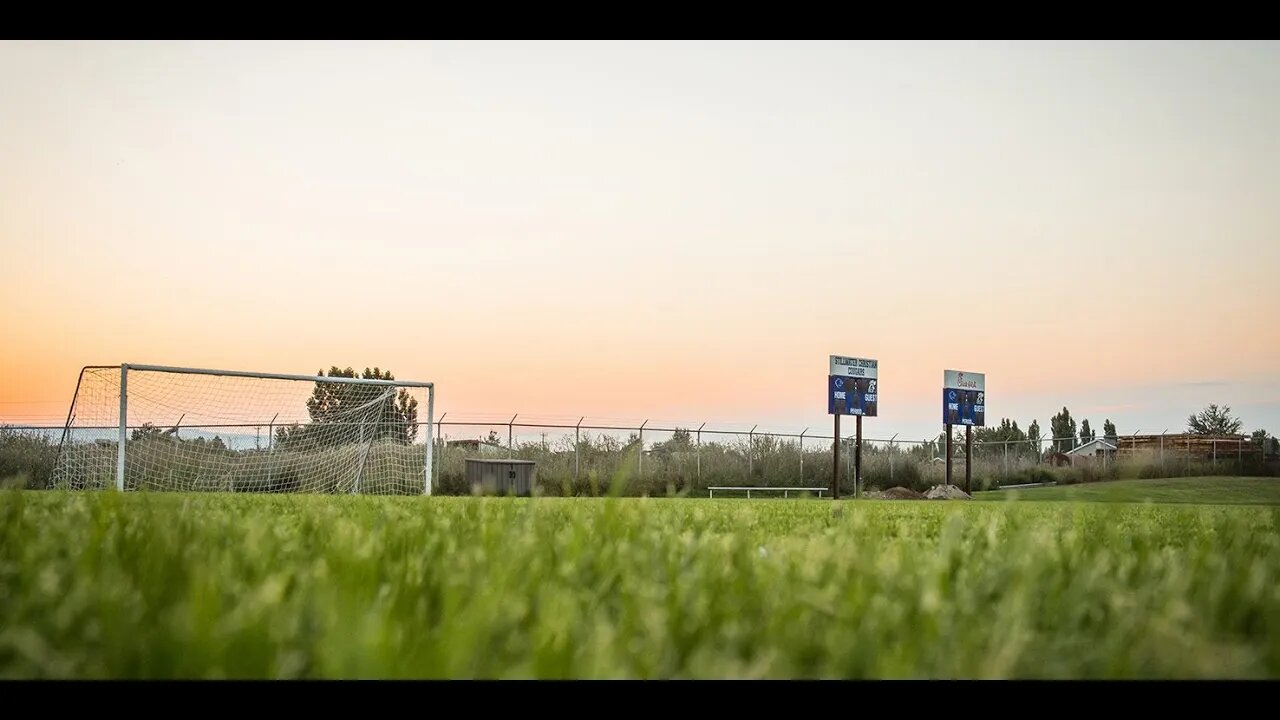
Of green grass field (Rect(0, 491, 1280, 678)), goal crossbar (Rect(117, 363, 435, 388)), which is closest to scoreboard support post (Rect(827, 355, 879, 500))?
goal crossbar (Rect(117, 363, 435, 388))

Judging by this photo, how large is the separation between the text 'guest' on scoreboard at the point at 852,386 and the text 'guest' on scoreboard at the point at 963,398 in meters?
3.76

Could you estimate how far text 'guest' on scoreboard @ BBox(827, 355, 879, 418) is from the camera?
2575 cm

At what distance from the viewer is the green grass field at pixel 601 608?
4.33 feet

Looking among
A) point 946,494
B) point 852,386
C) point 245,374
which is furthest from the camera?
point 946,494

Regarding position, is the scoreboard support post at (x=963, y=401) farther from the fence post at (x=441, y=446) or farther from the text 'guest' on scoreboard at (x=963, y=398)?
the fence post at (x=441, y=446)

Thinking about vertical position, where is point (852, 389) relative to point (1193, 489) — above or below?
above

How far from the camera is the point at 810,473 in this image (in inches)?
1181

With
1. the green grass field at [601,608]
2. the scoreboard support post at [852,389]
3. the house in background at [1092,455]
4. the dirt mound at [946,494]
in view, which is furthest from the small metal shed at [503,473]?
the house in background at [1092,455]

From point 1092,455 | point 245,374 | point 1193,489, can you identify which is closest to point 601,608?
point 245,374

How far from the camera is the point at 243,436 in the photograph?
24.7m

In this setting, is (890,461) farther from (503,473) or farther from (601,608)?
(601,608)

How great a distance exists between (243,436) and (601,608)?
2520cm
